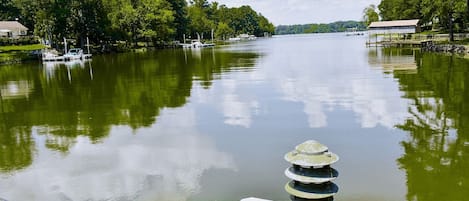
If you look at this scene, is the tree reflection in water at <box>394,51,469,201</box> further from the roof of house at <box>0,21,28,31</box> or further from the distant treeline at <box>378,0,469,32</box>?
the roof of house at <box>0,21,28,31</box>

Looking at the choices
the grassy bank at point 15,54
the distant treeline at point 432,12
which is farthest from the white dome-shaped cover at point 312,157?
the grassy bank at point 15,54

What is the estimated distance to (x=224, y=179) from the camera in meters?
7.97

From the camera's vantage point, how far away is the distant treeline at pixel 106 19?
53.3 metres

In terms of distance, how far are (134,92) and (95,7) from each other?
45719 millimetres

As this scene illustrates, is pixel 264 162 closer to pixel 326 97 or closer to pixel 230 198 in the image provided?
pixel 230 198

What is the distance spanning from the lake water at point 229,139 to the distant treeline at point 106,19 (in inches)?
1429

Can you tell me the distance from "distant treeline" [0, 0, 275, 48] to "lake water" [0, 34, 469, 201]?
3630 cm

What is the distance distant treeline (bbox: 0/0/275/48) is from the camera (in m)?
53.3

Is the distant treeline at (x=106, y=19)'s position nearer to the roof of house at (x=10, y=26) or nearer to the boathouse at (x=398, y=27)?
the roof of house at (x=10, y=26)

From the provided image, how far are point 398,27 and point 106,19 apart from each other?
156ft

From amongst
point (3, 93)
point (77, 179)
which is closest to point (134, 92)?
point (3, 93)

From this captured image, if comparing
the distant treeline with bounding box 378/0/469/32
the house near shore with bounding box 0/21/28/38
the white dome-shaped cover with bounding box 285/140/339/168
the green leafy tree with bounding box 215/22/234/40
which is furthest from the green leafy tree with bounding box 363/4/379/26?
the white dome-shaped cover with bounding box 285/140/339/168

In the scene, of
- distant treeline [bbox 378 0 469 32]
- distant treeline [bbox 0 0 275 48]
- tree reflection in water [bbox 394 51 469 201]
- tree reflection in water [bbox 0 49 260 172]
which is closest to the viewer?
tree reflection in water [bbox 394 51 469 201]

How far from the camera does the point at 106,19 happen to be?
6425 centimetres
